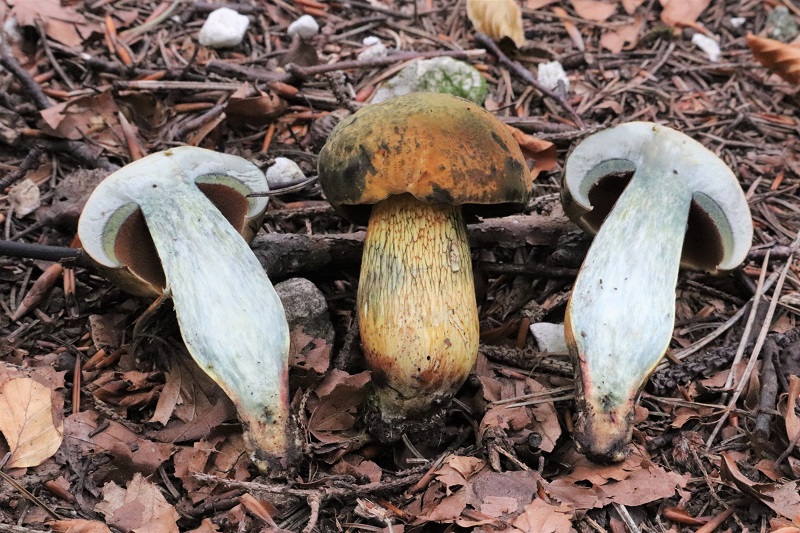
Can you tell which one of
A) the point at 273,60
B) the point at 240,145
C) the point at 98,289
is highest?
the point at 273,60

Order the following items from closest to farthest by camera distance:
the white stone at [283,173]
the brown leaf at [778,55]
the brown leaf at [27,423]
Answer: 1. the brown leaf at [27,423]
2. the white stone at [283,173]
3. the brown leaf at [778,55]

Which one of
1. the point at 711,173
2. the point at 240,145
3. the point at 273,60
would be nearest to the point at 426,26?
the point at 273,60

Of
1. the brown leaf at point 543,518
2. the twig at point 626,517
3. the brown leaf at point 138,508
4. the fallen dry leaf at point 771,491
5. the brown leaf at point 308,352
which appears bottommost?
the twig at point 626,517

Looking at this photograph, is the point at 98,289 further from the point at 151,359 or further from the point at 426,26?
the point at 426,26

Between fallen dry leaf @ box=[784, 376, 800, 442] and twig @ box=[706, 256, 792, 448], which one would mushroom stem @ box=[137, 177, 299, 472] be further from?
fallen dry leaf @ box=[784, 376, 800, 442]

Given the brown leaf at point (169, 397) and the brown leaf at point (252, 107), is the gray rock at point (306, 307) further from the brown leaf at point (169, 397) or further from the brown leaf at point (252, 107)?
the brown leaf at point (252, 107)

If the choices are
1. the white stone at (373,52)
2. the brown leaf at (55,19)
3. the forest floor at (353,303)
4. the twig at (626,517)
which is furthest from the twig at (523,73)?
the brown leaf at (55,19)
